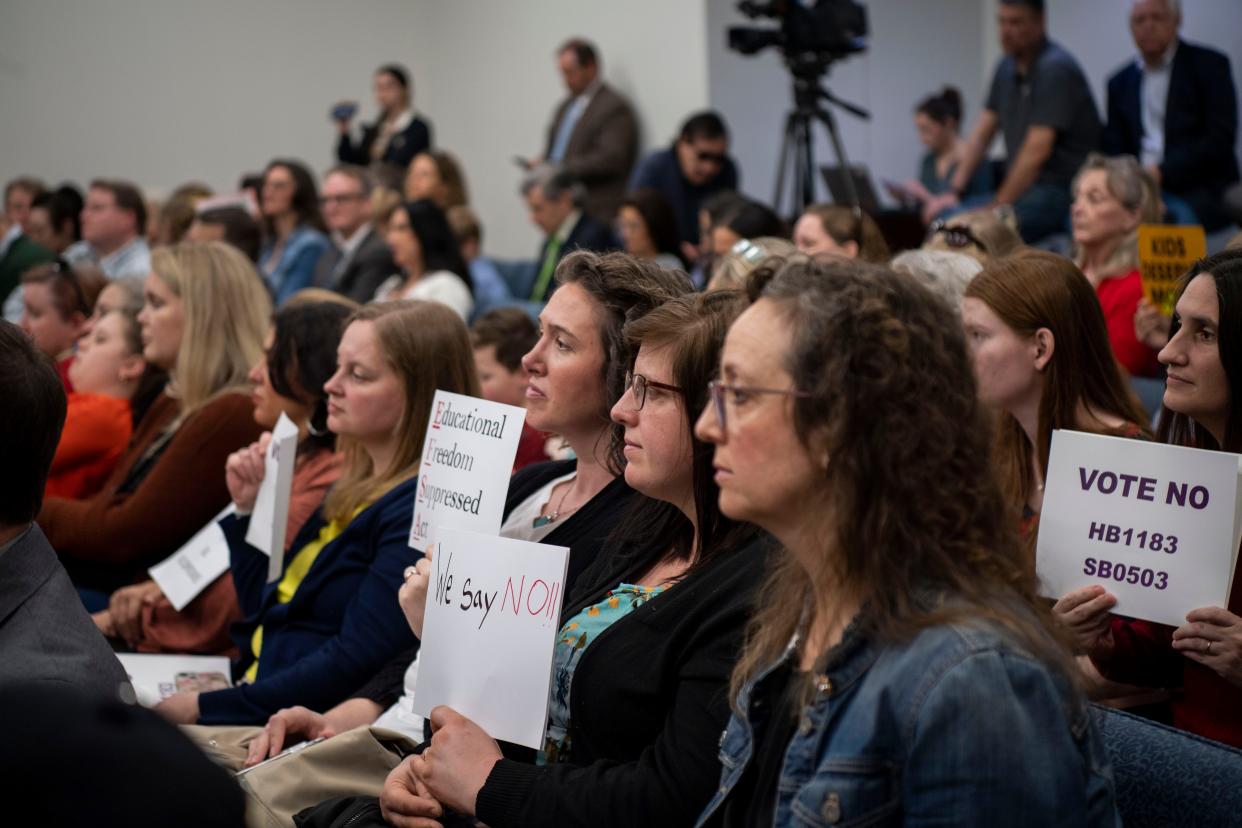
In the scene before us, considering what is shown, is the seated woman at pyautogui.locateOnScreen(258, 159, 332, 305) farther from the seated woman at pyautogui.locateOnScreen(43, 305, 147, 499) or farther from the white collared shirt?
the white collared shirt

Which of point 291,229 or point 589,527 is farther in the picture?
point 291,229

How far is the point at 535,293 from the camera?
22.8 ft

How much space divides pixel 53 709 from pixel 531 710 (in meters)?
1.08

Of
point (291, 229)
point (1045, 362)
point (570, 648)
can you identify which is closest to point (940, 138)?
point (291, 229)

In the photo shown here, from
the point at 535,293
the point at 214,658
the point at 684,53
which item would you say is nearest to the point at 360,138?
the point at 684,53

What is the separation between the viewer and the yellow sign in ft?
11.4

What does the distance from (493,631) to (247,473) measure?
1268 mm

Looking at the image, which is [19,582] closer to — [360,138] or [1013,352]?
[1013,352]

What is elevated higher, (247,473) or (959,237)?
(959,237)

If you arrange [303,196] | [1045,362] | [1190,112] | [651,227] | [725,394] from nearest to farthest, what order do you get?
1. [725,394]
2. [1045,362]
3. [1190,112]
4. [651,227]
5. [303,196]

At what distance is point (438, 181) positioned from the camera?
25.6 ft

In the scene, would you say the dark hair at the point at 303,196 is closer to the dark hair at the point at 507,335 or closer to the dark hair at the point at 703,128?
the dark hair at the point at 703,128

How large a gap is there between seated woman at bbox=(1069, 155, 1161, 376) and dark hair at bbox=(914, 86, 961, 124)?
347 cm

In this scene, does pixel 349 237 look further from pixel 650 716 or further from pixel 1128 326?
pixel 650 716
